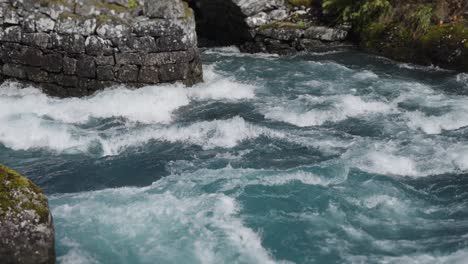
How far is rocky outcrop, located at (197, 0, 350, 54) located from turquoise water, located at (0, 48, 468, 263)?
Answer: 2960mm

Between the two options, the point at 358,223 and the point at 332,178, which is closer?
the point at 358,223

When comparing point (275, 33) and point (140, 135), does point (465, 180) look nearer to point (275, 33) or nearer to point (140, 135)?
point (140, 135)

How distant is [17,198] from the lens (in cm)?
596

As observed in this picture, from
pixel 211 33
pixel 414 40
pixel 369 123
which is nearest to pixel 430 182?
pixel 369 123

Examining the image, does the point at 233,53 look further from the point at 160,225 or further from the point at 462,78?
the point at 160,225

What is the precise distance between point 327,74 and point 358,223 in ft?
25.4

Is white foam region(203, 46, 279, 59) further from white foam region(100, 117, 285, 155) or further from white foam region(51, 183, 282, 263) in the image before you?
white foam region(51, 183, 282, 263)

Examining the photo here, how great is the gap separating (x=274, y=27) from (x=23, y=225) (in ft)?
43.2

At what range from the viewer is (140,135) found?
10.7 metres

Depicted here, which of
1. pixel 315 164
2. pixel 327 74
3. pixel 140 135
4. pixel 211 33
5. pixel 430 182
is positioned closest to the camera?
pixel 430 182

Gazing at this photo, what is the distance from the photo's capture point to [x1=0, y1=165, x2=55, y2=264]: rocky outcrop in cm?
573

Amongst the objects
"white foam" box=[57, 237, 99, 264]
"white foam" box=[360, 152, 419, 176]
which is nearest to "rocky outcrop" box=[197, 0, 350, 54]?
"white foam" box=[360, 152, 419, 176]

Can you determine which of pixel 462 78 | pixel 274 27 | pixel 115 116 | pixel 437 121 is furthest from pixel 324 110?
pixel 274 27

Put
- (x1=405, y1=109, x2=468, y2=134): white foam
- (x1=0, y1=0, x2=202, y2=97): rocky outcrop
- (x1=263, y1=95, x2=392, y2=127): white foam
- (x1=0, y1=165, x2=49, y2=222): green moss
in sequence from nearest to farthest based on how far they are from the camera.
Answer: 1. (x1=0, y1=165, x2=49, y2=222): green moss
2. (x1=405, y1=109, x2=468, y2=134): white foam
3. (x1=263, y1=95, x2=392, y2=127): white foam
4. (x1=0, y1=0, x2=202, y2=97): rocky outcrop
